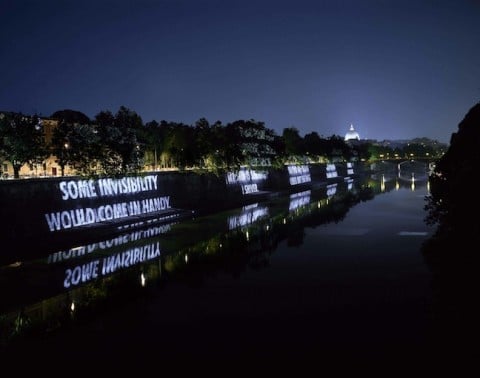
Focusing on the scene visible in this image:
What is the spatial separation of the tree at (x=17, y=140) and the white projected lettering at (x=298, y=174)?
60.5m

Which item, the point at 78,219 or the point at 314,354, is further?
the point at 78,219

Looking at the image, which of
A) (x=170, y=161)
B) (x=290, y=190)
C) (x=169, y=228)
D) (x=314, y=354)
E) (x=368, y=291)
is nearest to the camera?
(x=314, y=354)

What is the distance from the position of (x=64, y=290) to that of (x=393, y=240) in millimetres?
22617

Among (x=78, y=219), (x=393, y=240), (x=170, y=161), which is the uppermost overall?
(x=170, y=161)

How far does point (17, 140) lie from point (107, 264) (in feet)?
53.8

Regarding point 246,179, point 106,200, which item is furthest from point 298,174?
point 106,200

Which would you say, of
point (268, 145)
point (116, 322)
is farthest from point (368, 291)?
point (268, 145)

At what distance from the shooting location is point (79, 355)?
15375mm

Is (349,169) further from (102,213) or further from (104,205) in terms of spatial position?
(102,213)

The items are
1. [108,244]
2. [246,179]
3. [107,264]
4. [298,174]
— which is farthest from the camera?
[298,174]

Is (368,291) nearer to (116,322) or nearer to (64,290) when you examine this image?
(116,322)

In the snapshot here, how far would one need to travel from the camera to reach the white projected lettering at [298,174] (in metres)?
96.1

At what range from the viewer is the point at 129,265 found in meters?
27.9

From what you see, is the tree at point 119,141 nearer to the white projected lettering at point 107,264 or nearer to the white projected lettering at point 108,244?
the white projected lettering at point 108,244
